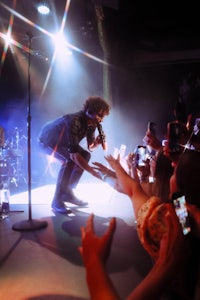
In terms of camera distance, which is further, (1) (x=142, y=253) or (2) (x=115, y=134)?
(2) (x=115, y=134)

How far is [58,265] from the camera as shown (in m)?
2.37

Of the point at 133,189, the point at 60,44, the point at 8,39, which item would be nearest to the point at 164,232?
the point at 133,189

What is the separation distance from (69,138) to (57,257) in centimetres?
171

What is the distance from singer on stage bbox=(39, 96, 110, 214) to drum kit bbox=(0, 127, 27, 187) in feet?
8.22

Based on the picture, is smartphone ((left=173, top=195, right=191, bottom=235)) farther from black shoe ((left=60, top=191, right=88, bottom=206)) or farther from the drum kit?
the drum kit

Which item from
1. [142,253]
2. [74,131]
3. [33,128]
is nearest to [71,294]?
[142,253]

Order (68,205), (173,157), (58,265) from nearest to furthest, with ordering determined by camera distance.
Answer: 1. (173,157)
2. (58,265)
3. (68,205)

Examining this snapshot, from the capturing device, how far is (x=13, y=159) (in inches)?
289

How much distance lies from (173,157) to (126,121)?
677 centimetres

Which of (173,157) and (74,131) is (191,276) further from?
(74,131)

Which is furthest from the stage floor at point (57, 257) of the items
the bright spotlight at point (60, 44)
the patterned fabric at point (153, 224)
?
the bright spotlight at point (60, 44)

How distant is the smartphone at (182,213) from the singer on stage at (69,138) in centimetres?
288

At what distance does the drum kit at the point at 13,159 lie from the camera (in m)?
6.63

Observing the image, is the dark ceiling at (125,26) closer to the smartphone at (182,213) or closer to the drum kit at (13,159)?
the drum kit at (13,159)
